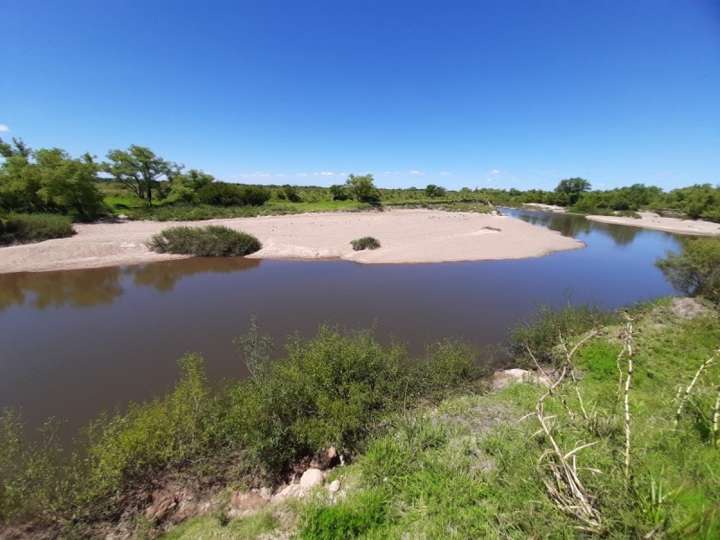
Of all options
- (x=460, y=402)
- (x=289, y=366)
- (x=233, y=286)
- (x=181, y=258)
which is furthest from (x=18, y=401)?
(x=181, y=258)

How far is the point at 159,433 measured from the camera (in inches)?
192

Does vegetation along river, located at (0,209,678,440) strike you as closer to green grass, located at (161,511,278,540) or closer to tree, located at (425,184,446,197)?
green grass, located at (161,511,278,540)

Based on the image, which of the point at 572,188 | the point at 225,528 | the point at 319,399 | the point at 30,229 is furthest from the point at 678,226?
the point at 30,229

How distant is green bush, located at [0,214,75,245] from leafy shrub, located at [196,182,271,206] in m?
22.2

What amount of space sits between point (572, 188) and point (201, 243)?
98006mm

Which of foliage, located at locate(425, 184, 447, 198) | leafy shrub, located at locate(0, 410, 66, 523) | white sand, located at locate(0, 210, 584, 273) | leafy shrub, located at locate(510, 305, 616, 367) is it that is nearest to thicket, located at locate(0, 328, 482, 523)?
leafy shrub, located at locate(0, 410, 66, 523)

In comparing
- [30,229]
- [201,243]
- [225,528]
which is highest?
[30,229]

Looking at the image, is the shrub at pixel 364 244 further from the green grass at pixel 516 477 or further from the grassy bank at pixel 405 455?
the green grass at pixel 516 477

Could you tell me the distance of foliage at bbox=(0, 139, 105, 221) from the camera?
28688 millimetres

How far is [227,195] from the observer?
48781 mm

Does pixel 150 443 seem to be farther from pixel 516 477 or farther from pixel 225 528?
pixel 516 477

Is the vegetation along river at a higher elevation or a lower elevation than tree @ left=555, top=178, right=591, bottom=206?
lower

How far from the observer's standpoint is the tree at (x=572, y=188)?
8100 centimetres

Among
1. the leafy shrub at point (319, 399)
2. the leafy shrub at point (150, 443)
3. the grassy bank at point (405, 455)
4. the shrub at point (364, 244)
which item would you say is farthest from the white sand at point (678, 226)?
the leafy shrub at point (150, 443)
